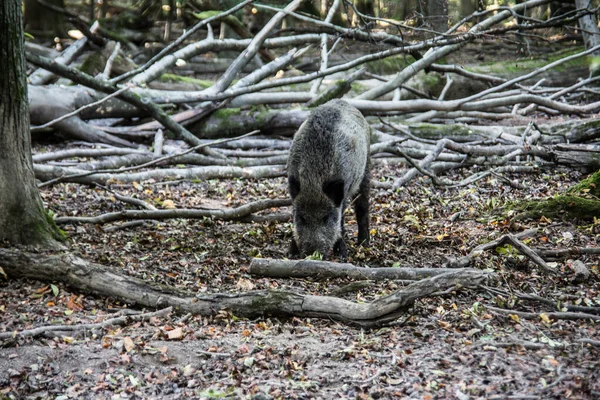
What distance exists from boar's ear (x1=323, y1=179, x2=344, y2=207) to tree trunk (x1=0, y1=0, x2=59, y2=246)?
297 centimetres

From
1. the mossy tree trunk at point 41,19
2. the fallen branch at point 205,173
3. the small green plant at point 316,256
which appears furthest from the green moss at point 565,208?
the mossy tree trunk at point 41,19

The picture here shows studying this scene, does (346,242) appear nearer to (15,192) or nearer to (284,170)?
(284,170)

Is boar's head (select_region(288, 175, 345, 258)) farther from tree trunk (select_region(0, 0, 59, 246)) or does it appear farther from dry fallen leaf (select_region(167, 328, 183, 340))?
tree trunk (select_region(0, 0, 59, 246))

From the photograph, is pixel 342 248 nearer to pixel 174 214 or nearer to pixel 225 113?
pixel 174 214

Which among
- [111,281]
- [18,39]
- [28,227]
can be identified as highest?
[18,39]

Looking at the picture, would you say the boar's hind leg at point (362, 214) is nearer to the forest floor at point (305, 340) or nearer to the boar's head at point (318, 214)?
the forest floor at point (305, 340)

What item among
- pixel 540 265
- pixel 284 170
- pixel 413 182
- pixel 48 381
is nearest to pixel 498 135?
pixel 413 182

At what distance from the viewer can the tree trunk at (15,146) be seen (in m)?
5.84

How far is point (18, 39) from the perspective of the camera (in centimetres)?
590

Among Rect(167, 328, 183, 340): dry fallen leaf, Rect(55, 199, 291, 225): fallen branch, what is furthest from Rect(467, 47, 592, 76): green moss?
Rect(167, 328, 183, 340): dry fallen leaf

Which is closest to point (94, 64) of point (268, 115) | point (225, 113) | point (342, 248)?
point (225, 113)

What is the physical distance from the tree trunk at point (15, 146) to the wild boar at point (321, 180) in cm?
269

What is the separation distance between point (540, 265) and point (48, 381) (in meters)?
4.34

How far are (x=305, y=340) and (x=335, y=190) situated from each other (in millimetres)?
2685
